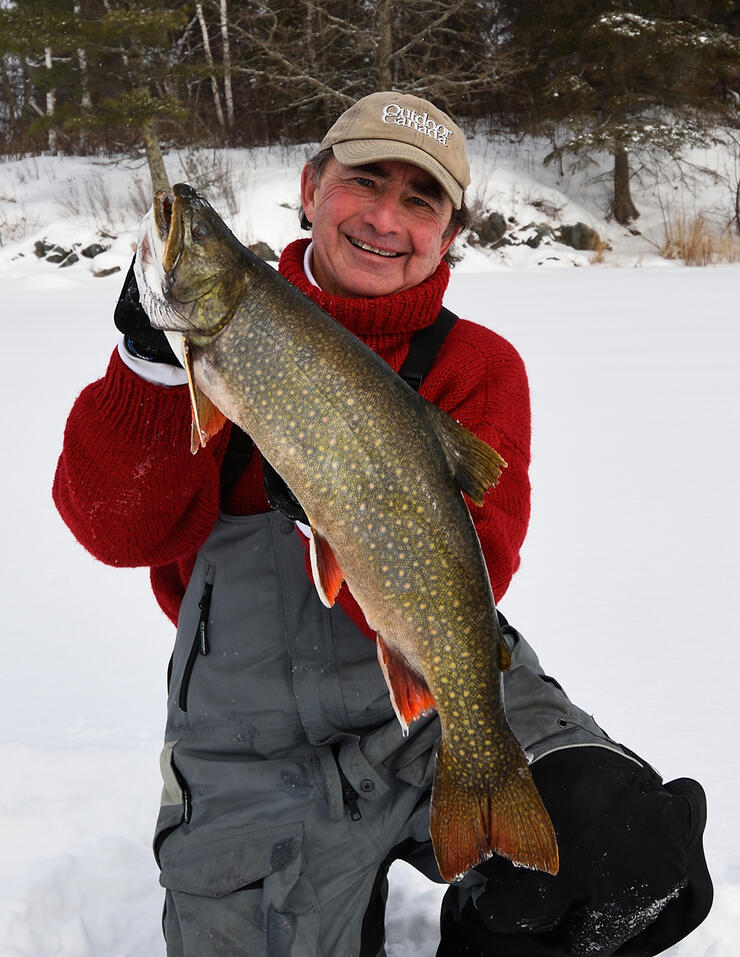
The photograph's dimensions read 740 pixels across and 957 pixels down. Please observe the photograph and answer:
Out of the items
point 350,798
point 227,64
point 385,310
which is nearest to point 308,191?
point 385,310

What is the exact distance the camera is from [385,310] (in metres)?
2.03

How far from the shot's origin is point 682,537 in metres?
3.53

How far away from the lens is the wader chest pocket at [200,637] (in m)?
2.03

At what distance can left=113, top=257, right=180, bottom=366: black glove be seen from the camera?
1.57 meters

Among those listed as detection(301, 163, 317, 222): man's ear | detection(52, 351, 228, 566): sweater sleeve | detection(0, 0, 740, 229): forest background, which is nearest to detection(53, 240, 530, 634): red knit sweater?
detection(52, 351, 228, 566): sweater sleeve

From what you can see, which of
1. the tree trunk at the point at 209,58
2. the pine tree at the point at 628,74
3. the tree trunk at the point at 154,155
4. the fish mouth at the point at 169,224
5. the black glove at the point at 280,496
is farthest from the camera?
the tree trunk at the point at 209,58

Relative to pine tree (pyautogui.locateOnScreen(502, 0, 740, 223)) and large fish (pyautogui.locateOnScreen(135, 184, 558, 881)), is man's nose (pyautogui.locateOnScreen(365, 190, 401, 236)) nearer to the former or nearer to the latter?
large fish (pyautogui.locateOnScreen(135, 184, 558, 881))

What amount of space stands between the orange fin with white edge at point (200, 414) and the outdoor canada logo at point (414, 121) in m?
1.02

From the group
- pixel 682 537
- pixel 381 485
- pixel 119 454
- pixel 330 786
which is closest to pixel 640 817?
pixel 330 786

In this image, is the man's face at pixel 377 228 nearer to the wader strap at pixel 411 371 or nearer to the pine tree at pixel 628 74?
the wader strap at pixel 411 371

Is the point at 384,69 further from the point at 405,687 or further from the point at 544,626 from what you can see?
the point at 405,687

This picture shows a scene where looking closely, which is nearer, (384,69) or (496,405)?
(496,405)

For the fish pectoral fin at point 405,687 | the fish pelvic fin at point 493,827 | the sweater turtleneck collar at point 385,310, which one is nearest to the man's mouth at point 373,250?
the sweater turtleneck collar at point 385,310

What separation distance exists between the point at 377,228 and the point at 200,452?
0.75m
